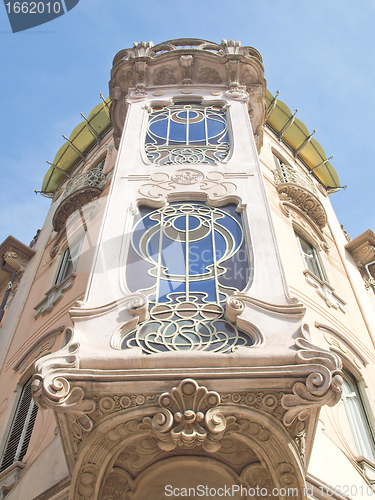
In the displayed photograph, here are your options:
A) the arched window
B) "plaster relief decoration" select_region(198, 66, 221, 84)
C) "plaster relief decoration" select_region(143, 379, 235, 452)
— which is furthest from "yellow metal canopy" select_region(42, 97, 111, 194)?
"plaster relief decoration" select_region(143, 379, 235, 452)

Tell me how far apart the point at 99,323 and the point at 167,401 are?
4.20 feet

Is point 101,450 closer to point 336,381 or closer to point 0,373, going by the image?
point 336,381

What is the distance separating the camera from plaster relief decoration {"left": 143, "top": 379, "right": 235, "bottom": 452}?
5.34 meters

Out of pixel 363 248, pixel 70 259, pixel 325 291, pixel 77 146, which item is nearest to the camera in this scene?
pixel 325 291

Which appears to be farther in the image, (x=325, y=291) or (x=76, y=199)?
(x=76, y=199)

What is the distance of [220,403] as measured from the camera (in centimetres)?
545

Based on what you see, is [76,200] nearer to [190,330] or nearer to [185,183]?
[185,183]

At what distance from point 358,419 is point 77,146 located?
44.0 ft

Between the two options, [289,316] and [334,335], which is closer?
[289,316]

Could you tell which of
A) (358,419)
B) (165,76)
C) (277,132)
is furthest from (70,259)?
(277,132)

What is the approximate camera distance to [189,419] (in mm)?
5316

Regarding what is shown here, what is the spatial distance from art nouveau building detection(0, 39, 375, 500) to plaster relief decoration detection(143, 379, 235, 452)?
0.6 inches

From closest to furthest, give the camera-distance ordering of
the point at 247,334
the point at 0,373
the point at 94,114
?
the point at 247,334 < the point at 0,373 < the point at 94,114

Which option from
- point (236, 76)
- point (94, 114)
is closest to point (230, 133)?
point (236, 76)
